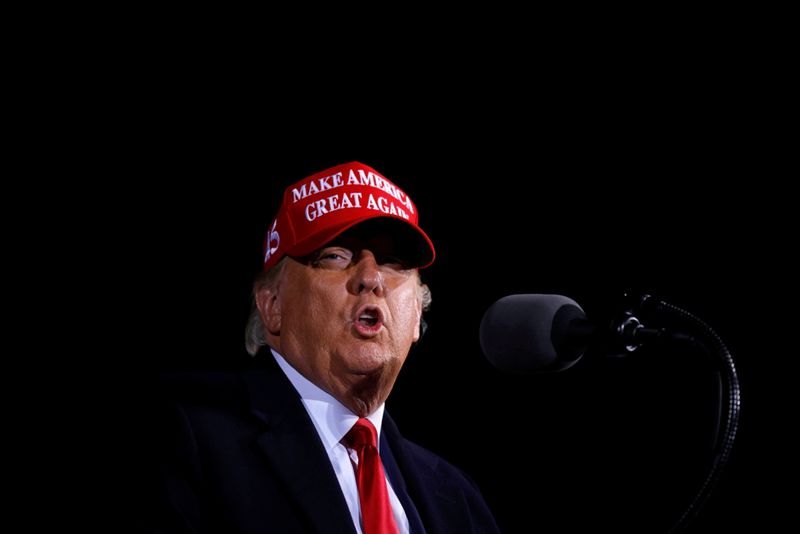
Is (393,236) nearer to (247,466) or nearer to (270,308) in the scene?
(270,308)

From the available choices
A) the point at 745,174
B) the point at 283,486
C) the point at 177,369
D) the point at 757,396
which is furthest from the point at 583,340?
the point at 745,174

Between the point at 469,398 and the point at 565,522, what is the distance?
1.70 ft

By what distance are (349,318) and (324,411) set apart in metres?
0.23

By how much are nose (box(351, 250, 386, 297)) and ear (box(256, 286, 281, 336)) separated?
0.76 feet

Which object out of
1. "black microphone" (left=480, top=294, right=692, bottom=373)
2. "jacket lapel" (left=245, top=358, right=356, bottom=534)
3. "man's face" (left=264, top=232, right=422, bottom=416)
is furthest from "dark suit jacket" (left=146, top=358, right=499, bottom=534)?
"black microphone" (left=480, top=294, right=692, bottom=373)

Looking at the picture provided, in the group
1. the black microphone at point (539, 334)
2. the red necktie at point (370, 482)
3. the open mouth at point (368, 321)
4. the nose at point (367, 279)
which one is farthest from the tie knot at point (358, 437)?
the black microphone at point (539, 334)

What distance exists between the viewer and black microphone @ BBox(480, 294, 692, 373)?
50.1 inches

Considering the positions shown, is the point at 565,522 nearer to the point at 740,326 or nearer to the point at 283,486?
the point at 740,326

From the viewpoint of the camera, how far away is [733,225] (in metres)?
2.78

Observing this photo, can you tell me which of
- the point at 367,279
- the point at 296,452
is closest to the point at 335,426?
the point at 296,452

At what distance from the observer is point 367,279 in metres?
2.03

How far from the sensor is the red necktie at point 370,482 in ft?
6.08

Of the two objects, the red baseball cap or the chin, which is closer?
the chin

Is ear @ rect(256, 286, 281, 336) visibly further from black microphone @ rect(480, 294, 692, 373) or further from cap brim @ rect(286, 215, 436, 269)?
black microphone @ rect(480, 294, 692, 373)
